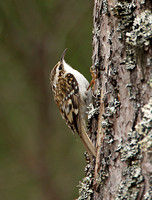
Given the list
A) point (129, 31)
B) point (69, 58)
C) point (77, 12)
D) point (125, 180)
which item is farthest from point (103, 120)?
point (77, 12)

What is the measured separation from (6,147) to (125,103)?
12.2 feet

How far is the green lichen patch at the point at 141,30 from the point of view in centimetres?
179

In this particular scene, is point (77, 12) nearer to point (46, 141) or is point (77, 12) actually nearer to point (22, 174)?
point (46, 141)

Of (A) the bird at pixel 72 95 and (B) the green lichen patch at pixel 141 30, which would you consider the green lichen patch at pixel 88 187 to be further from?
(B) the green lichen patch at pixel 141 30

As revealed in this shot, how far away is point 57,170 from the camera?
5.28 metres

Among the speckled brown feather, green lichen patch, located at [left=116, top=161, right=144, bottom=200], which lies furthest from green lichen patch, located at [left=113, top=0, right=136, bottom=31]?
the speckled brown feather

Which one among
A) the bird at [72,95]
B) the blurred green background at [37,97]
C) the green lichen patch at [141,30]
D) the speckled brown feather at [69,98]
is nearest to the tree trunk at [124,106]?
the green lichen patch at [141,30]

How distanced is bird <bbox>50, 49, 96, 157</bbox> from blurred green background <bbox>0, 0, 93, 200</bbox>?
108 cm

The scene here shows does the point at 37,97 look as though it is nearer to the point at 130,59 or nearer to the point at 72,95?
the point at 72,95

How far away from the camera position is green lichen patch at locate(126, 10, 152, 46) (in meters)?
1.79

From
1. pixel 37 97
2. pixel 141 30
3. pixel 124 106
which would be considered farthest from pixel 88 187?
pixel 37 97

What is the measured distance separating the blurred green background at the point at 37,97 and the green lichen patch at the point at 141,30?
2.67 m

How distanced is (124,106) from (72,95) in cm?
137

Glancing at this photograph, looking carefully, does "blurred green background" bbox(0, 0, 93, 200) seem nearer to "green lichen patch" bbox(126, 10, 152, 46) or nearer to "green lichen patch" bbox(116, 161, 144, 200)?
"green lichen patch" bbox(126, 10, 152, 46)
